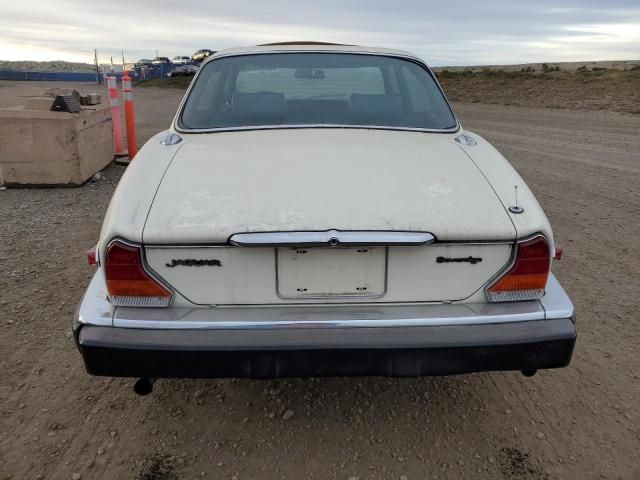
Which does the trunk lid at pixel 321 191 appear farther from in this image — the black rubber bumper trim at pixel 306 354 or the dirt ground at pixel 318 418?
the dirt ground at pixel 318 418

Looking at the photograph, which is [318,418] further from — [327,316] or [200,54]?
[200,54]

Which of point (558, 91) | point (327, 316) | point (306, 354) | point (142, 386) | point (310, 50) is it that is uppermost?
point (310, 50)

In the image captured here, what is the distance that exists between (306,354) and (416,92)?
2110mm

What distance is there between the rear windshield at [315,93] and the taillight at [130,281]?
120 centimetres

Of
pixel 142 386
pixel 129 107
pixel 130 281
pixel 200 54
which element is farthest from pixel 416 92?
pixel 200 54

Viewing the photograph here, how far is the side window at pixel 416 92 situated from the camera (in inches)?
134

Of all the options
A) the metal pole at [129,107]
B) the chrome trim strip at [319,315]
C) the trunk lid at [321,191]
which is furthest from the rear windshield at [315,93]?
the metal pole at [129,107]

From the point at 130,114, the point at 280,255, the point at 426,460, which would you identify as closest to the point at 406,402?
the point at 426,460

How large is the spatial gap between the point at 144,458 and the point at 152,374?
0.50 metres

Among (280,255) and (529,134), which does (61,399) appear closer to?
(280,255)

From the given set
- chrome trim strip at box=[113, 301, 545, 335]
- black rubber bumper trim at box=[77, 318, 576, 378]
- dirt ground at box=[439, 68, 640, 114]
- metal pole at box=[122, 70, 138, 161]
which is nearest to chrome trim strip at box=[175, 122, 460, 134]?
chrome trim strip at box=[113, 301, 545, 335]

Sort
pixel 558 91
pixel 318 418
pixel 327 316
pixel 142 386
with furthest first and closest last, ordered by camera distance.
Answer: pixel 558 91
pixel 318 418
pixel 142 386
pixel 327 316

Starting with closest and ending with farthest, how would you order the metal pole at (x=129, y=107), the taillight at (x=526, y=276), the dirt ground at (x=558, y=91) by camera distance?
the taillight at (x=526, y=276), the metal pole at (x=129, y=107), the dirt ground at (x=558, y=91)

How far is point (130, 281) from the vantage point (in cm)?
217
